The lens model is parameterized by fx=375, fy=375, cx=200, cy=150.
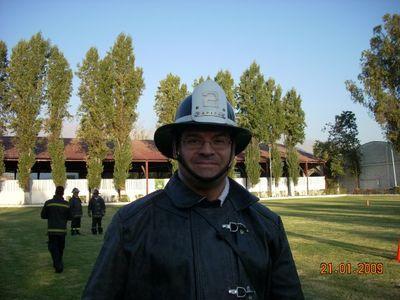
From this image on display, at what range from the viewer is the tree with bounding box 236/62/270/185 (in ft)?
166

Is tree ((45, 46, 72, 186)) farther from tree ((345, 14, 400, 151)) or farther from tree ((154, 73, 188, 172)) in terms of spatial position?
tree ((345, 14, 400, 151))

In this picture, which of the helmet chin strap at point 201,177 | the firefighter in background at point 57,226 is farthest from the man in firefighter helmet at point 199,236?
the firefighter in background at point 57,226

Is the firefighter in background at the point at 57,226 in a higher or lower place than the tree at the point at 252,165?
lower

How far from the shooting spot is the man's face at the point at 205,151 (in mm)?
2155

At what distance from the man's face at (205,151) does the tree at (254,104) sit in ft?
155

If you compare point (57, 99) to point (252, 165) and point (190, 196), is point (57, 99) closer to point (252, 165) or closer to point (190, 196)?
point (252, 165)

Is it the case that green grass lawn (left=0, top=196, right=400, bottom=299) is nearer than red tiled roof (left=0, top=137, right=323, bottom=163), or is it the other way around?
green grass lawn (left=0, top=196, right=400, bottom=299)

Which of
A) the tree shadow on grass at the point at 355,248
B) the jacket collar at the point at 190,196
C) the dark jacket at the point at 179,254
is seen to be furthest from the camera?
the tree shadow on grass at the point at 355,248

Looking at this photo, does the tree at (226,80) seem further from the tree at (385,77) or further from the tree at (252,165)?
the tree at (385,77)

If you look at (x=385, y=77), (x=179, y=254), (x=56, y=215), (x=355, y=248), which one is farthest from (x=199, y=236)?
(x=385, y=77)

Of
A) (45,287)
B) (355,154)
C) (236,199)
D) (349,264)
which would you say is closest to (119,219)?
→ (236,199)

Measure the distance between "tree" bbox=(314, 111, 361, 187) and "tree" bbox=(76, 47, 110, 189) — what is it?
33974mm

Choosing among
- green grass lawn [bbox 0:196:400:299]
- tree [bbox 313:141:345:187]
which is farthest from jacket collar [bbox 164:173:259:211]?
tree [bbox 313:141:345:187]

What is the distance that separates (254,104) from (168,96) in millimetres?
11856
